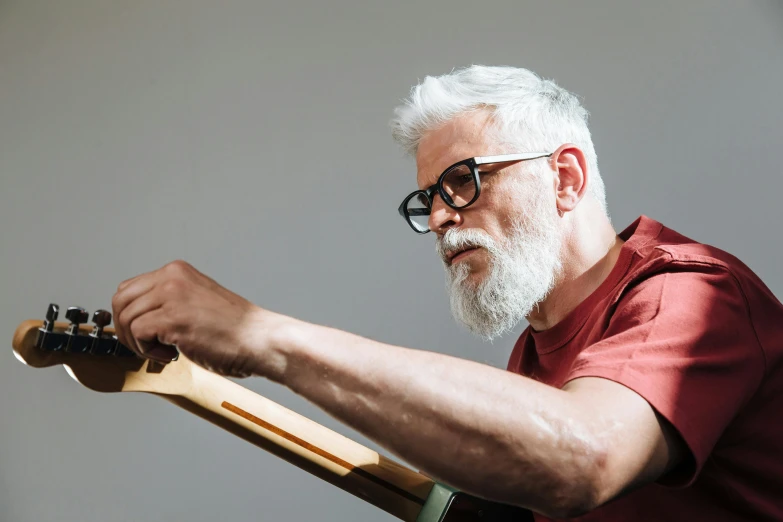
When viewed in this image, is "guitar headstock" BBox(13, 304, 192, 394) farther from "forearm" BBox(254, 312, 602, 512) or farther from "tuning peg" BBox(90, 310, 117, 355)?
"forearm" BBox(254, 312, 602, 512)

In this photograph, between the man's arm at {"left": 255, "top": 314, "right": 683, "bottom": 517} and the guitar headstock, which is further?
the guitar headstock

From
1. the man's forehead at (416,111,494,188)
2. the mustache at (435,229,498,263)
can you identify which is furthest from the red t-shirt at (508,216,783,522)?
the man's forehead at (416,111,494,188)

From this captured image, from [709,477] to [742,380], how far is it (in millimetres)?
173

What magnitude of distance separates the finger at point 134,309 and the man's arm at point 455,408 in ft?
0.05

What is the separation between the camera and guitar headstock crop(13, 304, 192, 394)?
1008 millimetres

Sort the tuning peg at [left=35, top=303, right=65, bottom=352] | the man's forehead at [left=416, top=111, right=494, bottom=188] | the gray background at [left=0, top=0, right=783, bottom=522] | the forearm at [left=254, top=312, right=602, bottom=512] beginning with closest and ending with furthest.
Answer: the forearm at [left=254, top=312, right=602, bottom=512] → the tuning peg at [left=35, top=303, right=65, bottom=352] → the man's forehead at [left=416, top=111, right=494, bottom=188] → the gray background at [left=0, top=0, right=783, bottom=522]

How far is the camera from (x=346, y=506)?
89.6 inches

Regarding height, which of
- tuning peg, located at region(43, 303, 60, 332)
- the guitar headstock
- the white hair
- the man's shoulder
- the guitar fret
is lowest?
the guitar fret

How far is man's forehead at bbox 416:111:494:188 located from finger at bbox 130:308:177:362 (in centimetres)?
67

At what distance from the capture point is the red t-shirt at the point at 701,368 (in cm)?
84

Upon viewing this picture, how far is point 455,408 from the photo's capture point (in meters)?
0.75

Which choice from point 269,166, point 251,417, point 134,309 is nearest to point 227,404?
point 251,417

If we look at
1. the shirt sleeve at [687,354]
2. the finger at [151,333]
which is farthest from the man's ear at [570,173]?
the finger at [151,333]

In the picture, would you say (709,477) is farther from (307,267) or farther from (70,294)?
(70,294)
